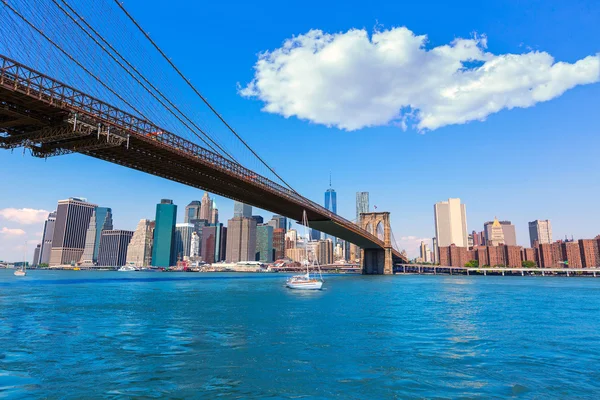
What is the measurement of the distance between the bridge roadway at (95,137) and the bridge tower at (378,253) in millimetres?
65638

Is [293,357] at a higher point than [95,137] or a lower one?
lower

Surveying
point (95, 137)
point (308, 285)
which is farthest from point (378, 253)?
point (95, 137)

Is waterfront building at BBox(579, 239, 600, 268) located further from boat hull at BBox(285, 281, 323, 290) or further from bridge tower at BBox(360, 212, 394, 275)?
boat hull at BBox(285, 281, 323, 290)

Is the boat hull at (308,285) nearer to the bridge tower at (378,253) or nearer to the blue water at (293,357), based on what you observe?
the blue water at (293,357)

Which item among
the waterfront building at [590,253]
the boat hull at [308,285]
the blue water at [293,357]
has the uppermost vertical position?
the waterfront building at [590,253]

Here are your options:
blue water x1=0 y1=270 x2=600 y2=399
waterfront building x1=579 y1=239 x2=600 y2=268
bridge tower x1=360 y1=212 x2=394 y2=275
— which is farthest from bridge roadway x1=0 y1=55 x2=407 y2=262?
waterfront building x1=579 y1=239 x2=600 y2=268

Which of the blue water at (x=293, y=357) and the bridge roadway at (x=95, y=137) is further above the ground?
the bridge roadway at (x=95, y=137)

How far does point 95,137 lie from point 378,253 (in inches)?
3800

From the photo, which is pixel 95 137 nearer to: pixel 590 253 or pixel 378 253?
pixel 378 253

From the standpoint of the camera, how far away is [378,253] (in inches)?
4589

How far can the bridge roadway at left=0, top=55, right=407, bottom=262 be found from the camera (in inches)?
1007

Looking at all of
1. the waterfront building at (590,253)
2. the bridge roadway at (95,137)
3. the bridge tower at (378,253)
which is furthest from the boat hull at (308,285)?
the waterfront building at (590,253)

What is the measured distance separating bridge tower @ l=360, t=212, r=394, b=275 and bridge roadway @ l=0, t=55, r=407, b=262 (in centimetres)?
6564

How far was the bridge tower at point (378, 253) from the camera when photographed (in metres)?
112
